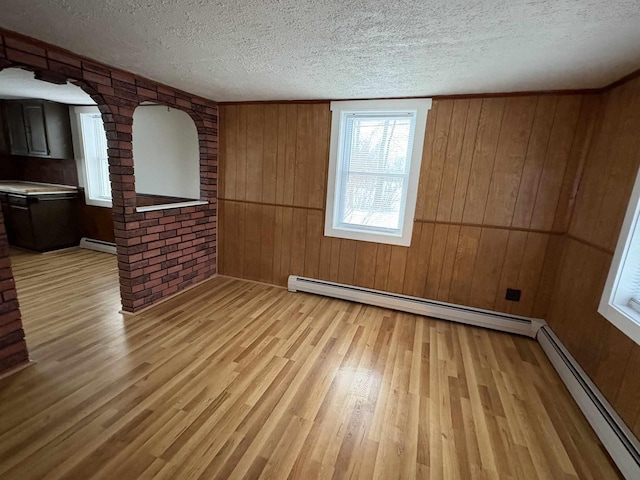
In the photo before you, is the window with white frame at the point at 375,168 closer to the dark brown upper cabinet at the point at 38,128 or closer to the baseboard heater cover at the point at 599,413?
the baseboard heater cover at the point at 599,413

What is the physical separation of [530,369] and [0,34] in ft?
13.8

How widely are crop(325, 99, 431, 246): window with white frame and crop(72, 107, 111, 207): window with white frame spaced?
347 centimetres

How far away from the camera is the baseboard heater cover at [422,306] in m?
2.76

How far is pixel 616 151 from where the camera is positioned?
6.68 ft

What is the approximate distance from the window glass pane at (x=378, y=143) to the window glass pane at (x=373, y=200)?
10 centimetres

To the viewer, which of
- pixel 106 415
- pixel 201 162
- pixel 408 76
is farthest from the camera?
pixel 201 162

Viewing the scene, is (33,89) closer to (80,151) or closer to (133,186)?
(80,151)

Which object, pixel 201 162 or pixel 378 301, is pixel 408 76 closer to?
pixel 378 301

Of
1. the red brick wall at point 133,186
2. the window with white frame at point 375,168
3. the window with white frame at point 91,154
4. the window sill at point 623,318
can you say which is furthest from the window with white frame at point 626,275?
the window with white frame at point 91,154

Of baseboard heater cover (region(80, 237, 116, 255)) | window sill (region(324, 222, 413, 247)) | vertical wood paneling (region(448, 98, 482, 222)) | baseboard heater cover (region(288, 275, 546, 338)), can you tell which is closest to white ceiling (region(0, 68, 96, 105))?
baseboard heater cover (region(80, 237, 116, 255))

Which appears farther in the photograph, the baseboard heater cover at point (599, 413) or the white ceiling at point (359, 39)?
the baseboard heater cover at point (599, 413)

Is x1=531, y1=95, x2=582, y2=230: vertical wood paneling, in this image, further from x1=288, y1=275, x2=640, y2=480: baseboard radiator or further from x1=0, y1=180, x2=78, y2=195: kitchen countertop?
x1=0, y1=180, x2=78, y2=195: kitchen countertop

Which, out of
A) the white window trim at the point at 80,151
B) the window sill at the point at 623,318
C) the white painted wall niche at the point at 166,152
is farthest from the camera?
the white window trim at the point at 80,151

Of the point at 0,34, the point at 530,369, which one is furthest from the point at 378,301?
the point at 0,34
